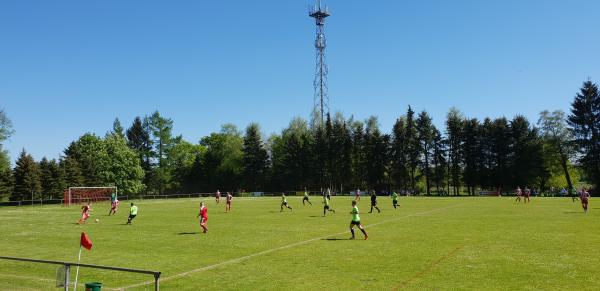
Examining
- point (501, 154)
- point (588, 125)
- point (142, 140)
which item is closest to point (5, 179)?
point (142, 140)

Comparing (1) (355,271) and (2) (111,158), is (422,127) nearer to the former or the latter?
(2) (111,158)

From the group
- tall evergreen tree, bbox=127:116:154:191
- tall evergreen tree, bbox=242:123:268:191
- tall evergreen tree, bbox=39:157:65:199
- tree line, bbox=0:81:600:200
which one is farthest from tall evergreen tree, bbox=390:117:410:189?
tall evergreen tree, bbox=39:157:65:199

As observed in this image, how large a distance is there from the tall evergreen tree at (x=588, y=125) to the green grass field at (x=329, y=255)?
204 ft

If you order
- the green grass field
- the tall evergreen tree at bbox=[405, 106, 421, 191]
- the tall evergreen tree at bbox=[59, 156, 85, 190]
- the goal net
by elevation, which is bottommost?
the green grass field

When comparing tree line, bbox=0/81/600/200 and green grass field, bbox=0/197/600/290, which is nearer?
green grass field, bbox=0/197/600/290

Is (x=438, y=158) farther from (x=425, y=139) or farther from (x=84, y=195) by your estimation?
(x=84, y=195)

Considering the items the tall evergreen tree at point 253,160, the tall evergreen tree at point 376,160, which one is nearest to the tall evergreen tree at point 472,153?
the tall evergreen tree at point 376,160

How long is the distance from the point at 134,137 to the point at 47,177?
1541 inches

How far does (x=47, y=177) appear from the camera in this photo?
244ft

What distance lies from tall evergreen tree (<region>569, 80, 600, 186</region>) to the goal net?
82.9 meters

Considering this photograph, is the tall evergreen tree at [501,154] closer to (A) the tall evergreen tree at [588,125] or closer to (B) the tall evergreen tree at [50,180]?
(A) the tall evergreen tree at [588,125]

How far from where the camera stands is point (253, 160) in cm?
11125

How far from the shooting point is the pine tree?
232 feet

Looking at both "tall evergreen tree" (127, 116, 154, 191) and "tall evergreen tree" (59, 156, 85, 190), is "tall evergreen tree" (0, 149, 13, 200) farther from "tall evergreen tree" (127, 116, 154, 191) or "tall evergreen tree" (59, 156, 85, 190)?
"tall evergreen tree" (127, 116, 154, 191)
